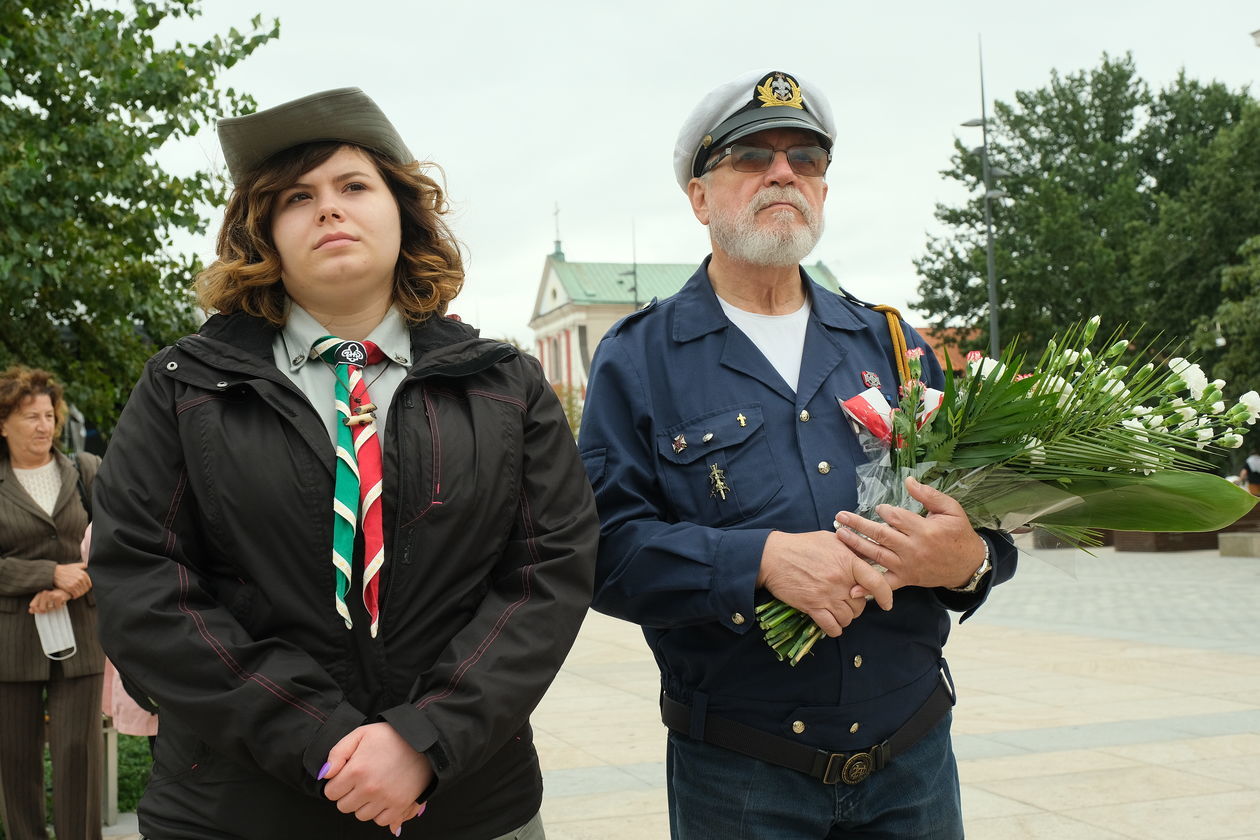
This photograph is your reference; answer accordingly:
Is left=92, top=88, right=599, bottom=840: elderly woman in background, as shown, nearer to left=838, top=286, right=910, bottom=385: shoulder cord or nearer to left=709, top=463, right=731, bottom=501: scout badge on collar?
left=709, top=463, right=731, bottom=501: scout badge on collar

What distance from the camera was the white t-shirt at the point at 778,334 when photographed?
9.91ft

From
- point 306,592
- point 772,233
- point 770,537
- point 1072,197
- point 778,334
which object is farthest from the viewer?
point 1072,197

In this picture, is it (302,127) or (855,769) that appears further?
(855,769)

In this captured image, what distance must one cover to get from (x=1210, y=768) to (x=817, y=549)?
4.45 metres

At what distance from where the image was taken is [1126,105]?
50.7 meters

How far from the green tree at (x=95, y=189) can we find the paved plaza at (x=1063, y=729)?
14.5ft

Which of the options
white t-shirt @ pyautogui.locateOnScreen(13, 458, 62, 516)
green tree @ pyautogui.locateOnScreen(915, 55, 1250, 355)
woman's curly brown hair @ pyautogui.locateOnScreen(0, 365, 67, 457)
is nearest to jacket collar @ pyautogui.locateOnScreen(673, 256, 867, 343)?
woman's curly brown hair @ pyautogui.locateOnScreen(0, 365, 67, 457)

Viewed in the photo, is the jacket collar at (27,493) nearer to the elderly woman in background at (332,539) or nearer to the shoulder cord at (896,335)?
the elderly woman in background at (332,539)

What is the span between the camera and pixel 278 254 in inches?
99.7

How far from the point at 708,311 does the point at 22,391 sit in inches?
149

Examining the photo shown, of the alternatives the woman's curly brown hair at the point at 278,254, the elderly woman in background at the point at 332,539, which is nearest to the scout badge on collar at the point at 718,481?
the elderly woman in background at the point at 332,539

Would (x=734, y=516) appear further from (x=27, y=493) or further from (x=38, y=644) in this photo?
(x=27, y=493)

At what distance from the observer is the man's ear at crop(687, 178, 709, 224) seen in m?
3.17

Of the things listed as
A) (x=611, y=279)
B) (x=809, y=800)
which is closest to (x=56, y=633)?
(x=809, y=800)
